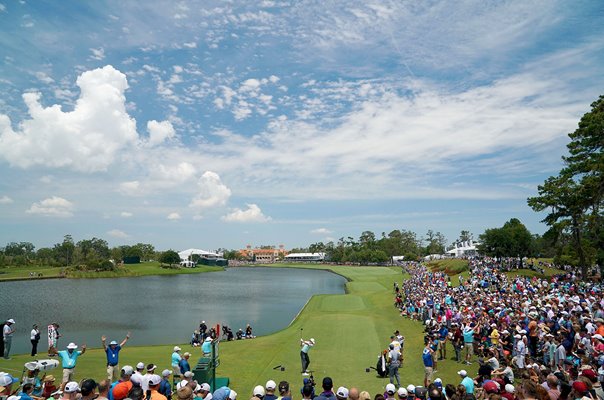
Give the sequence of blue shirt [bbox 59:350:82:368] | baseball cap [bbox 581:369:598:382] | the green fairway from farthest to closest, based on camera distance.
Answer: the green fairway
blue shirt [bbox 59:350:82:368]
baseball cap [bbox 581:369:598:382]

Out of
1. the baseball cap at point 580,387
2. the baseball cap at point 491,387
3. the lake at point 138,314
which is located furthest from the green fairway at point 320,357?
the baseball cap at point 580,387

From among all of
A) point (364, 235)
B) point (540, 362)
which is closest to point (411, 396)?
point (540, 362)

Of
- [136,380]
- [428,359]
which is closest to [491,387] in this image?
[428,359]

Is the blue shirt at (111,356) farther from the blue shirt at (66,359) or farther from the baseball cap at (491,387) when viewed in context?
the baseball cap at (491,387)

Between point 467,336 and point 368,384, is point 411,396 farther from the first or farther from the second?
point 467,336

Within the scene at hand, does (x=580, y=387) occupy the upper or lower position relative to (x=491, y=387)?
upper

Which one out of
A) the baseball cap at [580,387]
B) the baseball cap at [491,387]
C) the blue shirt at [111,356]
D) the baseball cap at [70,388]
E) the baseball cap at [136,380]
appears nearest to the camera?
the baseball cap at [70,388]

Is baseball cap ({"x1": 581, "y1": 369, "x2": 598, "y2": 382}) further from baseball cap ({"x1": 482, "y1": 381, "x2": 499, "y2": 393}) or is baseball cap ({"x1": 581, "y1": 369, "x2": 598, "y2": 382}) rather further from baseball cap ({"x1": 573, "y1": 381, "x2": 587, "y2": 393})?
baseball cap ({"x1": 482, "y1": 381, "x2": 499, "y2": 393})

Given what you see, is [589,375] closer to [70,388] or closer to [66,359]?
[70,388]

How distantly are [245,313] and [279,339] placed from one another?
20.5 meters

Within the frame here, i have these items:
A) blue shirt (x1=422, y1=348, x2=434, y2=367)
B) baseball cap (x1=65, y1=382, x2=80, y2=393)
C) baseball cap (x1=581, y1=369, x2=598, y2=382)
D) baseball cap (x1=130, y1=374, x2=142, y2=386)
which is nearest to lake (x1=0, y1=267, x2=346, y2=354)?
blue shirt (x1=422, y1=348, x2=434, y2=367)

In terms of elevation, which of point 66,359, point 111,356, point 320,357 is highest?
point 66,359

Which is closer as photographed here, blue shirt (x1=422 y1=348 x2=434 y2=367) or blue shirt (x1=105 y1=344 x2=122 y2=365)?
blue shirt (x1=105 y1=344 x2=122 y2=365)

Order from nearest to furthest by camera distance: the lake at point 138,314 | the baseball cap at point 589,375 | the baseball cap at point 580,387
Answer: the baseball cap at point 580,387, the baseball cap at point 589,375, the lake at point 138,314
